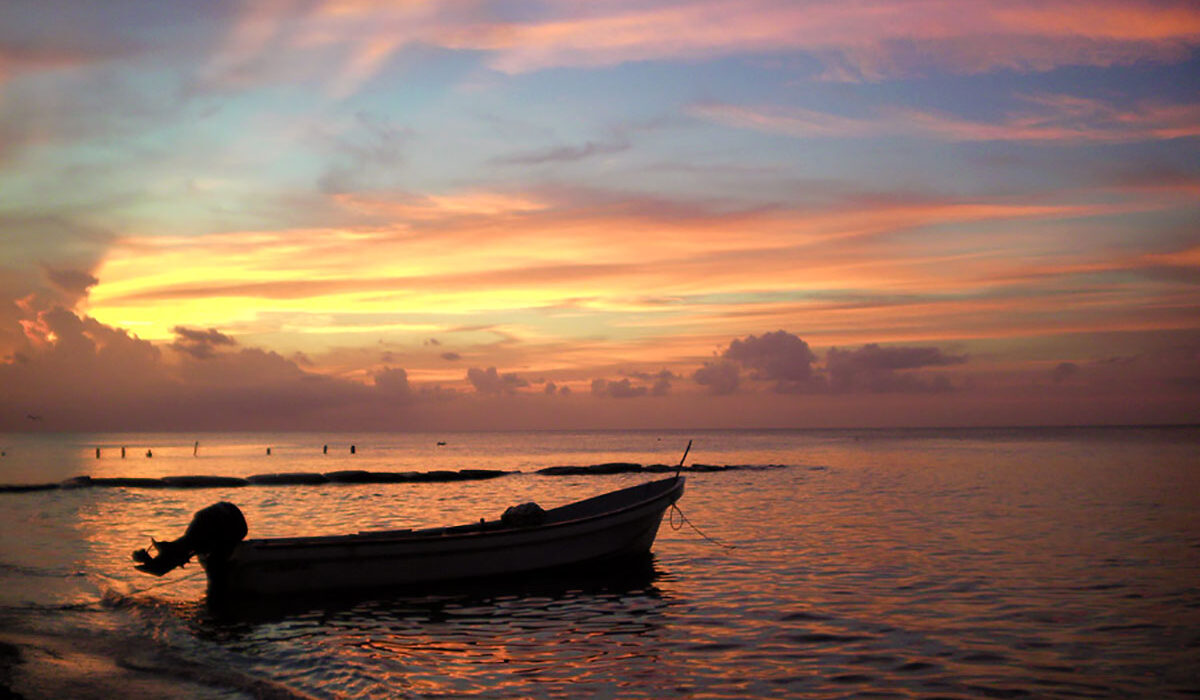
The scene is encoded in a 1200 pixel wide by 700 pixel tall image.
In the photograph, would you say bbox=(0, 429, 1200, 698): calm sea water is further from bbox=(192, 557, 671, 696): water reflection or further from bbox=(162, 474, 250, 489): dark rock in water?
bbox=(162, 474, 250, 489): dark rock in water

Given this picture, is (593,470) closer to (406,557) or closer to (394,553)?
(406,557)

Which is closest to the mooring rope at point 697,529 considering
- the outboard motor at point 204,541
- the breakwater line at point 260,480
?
the outboard motor at point 204,541

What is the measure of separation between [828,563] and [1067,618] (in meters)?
6.96

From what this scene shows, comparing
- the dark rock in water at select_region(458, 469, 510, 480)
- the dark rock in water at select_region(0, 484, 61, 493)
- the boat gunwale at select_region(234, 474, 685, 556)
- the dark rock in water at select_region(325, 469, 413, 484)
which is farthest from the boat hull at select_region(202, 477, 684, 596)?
the dark rock in water at select_region(458, 469, 510, 480)

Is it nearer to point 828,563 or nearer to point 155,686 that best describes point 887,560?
point 828,563

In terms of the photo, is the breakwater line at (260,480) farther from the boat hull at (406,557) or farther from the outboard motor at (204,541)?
the outboard motor at (204,541)

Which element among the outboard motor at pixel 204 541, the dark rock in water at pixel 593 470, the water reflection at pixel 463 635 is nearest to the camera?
the water reflection at pixel 463 635

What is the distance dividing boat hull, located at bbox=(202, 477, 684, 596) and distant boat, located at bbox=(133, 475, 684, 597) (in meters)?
0.02

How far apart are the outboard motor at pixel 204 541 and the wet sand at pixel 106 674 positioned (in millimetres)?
2397

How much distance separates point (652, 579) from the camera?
68.0ft

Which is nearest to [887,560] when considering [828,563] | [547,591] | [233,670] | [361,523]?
[828,563]

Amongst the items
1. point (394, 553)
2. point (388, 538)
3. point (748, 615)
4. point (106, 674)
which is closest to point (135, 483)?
point (388, 538)

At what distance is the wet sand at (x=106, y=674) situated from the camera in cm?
1154

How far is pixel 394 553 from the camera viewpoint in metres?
18.8
